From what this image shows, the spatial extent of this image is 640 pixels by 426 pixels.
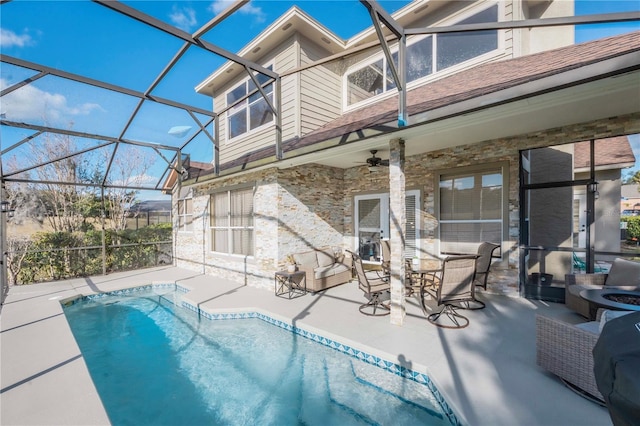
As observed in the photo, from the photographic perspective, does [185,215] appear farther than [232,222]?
Yes

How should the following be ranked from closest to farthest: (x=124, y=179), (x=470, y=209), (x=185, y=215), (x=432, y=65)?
(x=470, y=209) → (x=432, y=65) → (x=185, y=215) → (x=124, y=179)

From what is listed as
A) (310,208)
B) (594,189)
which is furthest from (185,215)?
(594,189)

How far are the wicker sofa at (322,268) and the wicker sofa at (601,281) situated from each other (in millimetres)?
4516

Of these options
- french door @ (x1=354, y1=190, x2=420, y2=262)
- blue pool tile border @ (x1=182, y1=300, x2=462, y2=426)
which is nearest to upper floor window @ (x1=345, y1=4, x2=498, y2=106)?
french door @ (x1=354, y1=190, x2=420, y2=262)

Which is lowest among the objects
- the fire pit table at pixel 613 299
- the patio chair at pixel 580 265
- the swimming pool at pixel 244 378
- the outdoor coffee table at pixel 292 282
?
the swimming pool at pixel 244 378

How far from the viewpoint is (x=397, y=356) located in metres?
3.59

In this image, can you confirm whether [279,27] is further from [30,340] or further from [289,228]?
[30,340]

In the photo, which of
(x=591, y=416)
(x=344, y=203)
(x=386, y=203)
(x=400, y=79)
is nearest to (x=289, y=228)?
(x=344, y=203)

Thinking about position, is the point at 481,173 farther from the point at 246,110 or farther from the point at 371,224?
the point at 246,110

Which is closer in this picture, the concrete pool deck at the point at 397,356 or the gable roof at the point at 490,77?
the concrete pool deck at the point at 397,356

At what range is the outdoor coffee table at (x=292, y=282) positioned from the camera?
653cm

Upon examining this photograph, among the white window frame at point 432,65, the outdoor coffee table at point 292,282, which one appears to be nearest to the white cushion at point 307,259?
the outdoor coffee table at point 292,282

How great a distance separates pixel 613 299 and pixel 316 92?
767 cm

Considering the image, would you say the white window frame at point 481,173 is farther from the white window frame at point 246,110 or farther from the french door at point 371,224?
the white window frame at point 246,110
